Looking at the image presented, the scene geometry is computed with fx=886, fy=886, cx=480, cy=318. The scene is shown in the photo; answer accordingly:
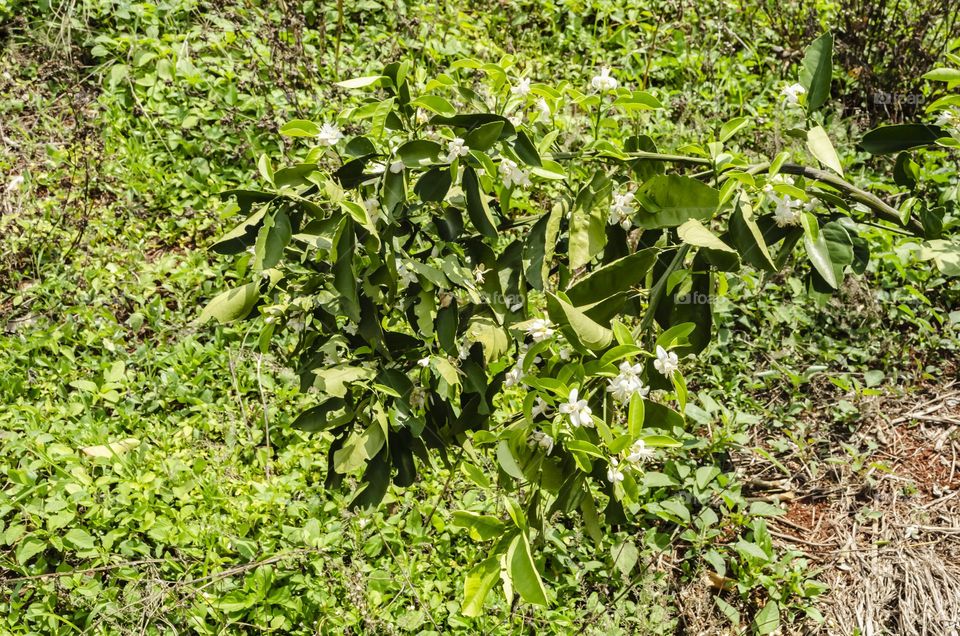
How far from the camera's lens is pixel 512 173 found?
178 centimetres

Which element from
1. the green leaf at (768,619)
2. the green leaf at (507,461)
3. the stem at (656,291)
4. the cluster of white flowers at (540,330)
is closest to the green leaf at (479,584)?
the green leaf at (507,461)

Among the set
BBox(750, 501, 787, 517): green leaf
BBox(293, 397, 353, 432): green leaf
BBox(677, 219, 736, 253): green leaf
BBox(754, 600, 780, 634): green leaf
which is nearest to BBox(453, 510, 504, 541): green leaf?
BBox(293, 397, 353, 432): green leaf

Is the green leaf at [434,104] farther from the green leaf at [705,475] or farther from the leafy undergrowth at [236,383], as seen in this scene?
the green leaf at [705,475]

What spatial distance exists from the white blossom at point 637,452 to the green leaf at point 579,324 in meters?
0.19

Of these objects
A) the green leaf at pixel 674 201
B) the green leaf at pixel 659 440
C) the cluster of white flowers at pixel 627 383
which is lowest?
the green leaf at pixel 659 440

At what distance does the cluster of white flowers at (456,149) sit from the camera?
165cm

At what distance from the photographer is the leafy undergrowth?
2662 millimetres

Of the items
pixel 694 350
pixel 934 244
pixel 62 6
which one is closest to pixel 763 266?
pixel 694 350

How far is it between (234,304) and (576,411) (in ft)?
2.31

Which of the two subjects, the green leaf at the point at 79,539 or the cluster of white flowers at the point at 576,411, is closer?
the cluster of white flowers at the point at 576,411

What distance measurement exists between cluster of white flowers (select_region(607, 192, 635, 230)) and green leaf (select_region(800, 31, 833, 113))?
0.40m

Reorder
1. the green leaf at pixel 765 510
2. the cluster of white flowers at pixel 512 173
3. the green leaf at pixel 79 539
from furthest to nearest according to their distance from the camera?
1. the green leaf at pixel 765 510
2. the green leaf at pixel 79 539
3. the cluster of white flowers at pixel 512 173

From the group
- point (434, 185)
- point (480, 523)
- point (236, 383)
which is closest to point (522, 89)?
point (434, 185)

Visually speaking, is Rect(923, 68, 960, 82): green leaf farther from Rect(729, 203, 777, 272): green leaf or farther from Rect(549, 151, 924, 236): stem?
Rect(729, 203, 777, 272): green leaf
